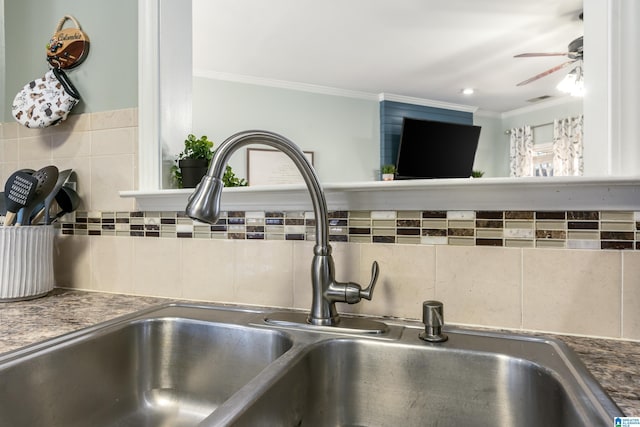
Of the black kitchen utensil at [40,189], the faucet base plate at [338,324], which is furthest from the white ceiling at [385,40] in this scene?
the faucet base plate at [338,324]

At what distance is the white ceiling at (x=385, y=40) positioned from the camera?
278 centimetres

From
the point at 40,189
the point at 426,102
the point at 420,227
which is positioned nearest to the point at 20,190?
the point at 40,189

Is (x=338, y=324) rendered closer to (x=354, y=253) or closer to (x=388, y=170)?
(x=354, y=253)

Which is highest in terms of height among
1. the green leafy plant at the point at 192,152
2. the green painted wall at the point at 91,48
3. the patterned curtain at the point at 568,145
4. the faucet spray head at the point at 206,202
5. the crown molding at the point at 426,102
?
the crown molding at the point at 426,102

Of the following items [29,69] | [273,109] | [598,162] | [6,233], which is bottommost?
[6,233]

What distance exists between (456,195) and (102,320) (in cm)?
78

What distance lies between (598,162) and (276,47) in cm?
309

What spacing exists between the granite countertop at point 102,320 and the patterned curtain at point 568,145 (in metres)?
4.96

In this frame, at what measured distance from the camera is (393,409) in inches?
26.5

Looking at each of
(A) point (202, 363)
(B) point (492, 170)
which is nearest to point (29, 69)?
(A) point (202, 363)

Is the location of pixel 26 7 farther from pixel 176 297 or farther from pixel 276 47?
pixel 276 47

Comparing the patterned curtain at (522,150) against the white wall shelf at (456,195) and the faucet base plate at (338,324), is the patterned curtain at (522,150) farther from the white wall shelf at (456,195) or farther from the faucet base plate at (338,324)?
the faucet base plate at (338,324)

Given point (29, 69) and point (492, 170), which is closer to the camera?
point (29, 69)

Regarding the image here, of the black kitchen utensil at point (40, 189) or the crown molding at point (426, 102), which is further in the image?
the crown molding at point (426, 102)
